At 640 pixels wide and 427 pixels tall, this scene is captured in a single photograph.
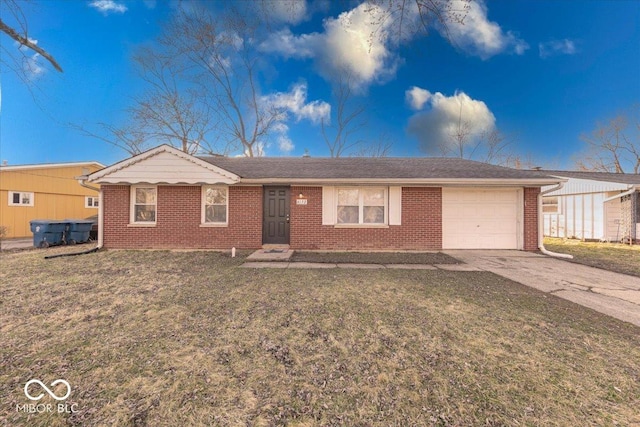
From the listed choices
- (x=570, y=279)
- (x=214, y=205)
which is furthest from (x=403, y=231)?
(x=214, y=205)

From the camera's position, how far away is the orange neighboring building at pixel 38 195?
13.1 meters

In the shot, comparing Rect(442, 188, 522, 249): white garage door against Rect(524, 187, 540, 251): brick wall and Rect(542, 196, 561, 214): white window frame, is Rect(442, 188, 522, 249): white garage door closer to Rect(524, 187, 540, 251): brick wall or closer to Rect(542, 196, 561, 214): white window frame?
Rect(524, 187, 540, 251): brick wall

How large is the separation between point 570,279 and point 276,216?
809 centimetres

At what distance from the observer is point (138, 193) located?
29.8 feet

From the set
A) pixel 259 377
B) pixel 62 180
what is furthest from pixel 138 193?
pixel 62 180

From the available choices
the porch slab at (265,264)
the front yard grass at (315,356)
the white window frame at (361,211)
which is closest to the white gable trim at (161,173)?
the porch slab at (265,264)

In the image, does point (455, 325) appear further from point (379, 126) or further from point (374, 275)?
point (379, 126)

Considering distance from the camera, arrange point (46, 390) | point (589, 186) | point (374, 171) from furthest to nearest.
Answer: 1. point (589, 186)
2. point (374, 171)
3. point (46, 390)

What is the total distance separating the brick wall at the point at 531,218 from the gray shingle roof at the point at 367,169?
615mm

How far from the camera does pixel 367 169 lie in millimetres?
9828

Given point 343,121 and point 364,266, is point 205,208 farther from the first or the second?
point 343,121

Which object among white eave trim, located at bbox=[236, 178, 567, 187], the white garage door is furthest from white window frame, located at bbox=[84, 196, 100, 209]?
the white garage door

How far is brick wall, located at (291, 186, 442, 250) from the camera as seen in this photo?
894 centimetres

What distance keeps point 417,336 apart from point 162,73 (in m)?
22.8
